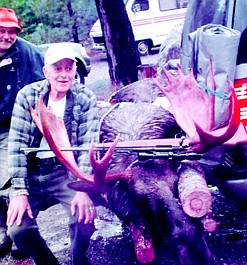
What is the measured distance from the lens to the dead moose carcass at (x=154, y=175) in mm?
4102

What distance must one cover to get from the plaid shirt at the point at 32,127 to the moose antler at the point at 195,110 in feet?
2.42

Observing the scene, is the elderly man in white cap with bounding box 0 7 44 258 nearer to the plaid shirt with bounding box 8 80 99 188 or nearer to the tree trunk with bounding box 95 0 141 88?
the plaid shirt with bounding box 8 80 99 188

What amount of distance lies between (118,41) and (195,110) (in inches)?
195

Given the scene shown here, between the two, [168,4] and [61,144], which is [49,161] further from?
[168,4]

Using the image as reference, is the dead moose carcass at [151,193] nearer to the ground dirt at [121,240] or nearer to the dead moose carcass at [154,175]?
the dead moose carcass at [154,175]

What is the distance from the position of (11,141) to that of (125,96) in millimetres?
1700

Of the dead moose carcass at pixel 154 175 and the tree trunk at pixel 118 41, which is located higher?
the dead moose carcass at pixel 154 175

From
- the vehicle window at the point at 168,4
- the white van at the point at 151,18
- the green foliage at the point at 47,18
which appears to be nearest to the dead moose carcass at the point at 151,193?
the green foliage at the point at 47,18

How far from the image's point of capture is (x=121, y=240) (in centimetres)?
560

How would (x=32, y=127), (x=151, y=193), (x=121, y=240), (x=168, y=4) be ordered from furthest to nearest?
(x=168, y=4), (x=121, y=240), (x=32, y=127), (x=151, y=193)

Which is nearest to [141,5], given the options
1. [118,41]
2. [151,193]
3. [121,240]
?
[118,41]

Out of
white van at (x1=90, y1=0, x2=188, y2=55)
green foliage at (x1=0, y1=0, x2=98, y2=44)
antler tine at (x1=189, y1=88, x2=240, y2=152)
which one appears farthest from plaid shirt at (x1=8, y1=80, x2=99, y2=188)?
white van at (x1=90, y1=0, x2=188, y2=55)

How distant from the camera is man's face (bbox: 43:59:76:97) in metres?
4.61

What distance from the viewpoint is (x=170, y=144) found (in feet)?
14.4
